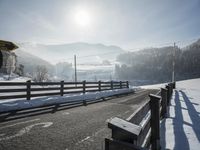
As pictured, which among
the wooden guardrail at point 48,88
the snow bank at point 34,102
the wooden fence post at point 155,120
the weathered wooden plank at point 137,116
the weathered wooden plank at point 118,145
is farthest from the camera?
the wooden guardrail at point 48,88

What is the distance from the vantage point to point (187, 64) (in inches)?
5625

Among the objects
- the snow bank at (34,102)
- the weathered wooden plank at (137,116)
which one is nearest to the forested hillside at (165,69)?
the snow bank at (34,102)

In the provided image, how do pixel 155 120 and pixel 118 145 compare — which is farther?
pixel 155 120

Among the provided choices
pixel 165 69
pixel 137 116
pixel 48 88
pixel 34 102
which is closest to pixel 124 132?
pixel 137 116

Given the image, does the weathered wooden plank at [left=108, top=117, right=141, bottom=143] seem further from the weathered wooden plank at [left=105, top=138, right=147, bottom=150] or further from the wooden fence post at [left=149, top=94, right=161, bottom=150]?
the wooden fence post at [left=149, top=94, right=161, bottom=150]

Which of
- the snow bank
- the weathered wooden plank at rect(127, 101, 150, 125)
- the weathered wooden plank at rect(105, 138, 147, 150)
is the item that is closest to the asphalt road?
the weathered wooden plank at rect(127, 101, 150, 125)

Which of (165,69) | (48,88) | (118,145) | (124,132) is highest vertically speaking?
(165,69)

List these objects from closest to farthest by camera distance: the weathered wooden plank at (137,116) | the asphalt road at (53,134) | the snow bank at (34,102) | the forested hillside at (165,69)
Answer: the weathered wooden plank at (137,116), the asphalt road at (53,134), the snow bank at (34,102), the forested hillside at (165,69)

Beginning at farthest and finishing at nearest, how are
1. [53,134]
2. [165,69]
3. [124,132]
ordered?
[165,69], [53,134], [124,132]

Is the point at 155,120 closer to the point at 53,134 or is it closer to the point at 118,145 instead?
the point at 118,145

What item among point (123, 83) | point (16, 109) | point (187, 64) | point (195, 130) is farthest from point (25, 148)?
point (187, 64)

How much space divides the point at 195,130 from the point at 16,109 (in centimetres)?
794

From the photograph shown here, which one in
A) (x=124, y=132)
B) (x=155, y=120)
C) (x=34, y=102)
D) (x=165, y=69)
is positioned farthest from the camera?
(x=165, y=69)

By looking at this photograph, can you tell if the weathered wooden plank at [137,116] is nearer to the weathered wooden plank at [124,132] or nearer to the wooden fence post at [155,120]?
the weathered wooden plank at [124,132]
